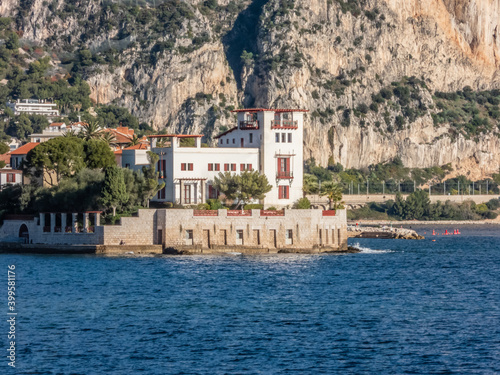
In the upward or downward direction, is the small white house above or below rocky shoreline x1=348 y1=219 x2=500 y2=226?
above

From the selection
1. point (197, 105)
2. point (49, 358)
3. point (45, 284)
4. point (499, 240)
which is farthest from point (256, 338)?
point (197, 105)

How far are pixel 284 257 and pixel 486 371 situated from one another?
41303mm

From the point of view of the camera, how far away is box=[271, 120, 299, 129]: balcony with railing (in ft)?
313

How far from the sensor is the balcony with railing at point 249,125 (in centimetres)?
9651

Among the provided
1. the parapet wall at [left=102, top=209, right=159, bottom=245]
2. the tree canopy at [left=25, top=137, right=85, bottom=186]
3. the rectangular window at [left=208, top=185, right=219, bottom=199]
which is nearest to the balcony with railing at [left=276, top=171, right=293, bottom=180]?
the rectangular window at [left=208, top=185, right=219, bottom=199]

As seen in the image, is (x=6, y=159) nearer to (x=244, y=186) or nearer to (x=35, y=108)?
(x=244, y=186)

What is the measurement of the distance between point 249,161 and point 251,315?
42.5 m

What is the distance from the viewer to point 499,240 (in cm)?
12912

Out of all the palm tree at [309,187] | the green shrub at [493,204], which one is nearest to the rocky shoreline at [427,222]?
the green shrub at [493,204]

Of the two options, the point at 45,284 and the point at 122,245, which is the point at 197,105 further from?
the point at 45,284

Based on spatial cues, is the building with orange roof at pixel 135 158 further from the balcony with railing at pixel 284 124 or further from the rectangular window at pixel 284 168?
the rectangular window at pixel 284 168

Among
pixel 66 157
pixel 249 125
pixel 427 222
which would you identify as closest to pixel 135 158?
pixel 66 157

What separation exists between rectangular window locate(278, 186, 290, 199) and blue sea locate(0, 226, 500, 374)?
1296 centimetres

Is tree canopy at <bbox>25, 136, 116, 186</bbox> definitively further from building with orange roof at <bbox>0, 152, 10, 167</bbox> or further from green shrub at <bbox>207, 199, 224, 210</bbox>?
building with orange roof at <bbox>0, 152, 10, 167</bbox>
